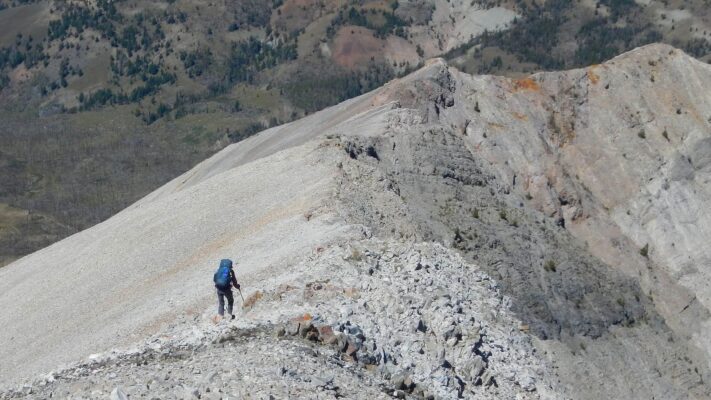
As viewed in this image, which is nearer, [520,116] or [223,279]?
[223,279]

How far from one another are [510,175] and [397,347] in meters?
21.0

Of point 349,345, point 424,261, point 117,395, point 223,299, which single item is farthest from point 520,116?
point 117,395

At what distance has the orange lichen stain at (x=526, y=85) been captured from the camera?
53.8 metres

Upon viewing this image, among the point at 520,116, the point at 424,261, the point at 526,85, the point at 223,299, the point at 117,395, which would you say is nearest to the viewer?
the point at 117,395

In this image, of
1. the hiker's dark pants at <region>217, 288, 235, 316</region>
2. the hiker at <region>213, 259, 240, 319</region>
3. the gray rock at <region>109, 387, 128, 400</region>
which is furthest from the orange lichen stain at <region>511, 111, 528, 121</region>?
the gray rock at <region>109, 387, 128, 400</region>

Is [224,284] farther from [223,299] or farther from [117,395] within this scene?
[117,395]

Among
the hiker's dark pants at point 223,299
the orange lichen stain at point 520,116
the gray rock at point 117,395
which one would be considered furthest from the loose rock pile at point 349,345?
the orange lichen stain at point 520,116

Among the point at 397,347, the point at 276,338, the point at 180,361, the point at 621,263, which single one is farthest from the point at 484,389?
the point at 621,263

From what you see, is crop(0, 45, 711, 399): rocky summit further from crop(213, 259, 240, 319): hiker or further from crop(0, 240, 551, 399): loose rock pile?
crop(213, 259, 240, 319): hiker

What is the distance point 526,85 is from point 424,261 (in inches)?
862

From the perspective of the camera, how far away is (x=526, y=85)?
177 feet

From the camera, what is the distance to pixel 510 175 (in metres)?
49.3

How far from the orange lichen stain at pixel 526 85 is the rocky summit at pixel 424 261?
1.03ft

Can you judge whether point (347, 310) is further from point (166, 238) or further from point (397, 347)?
point (166, 238)
